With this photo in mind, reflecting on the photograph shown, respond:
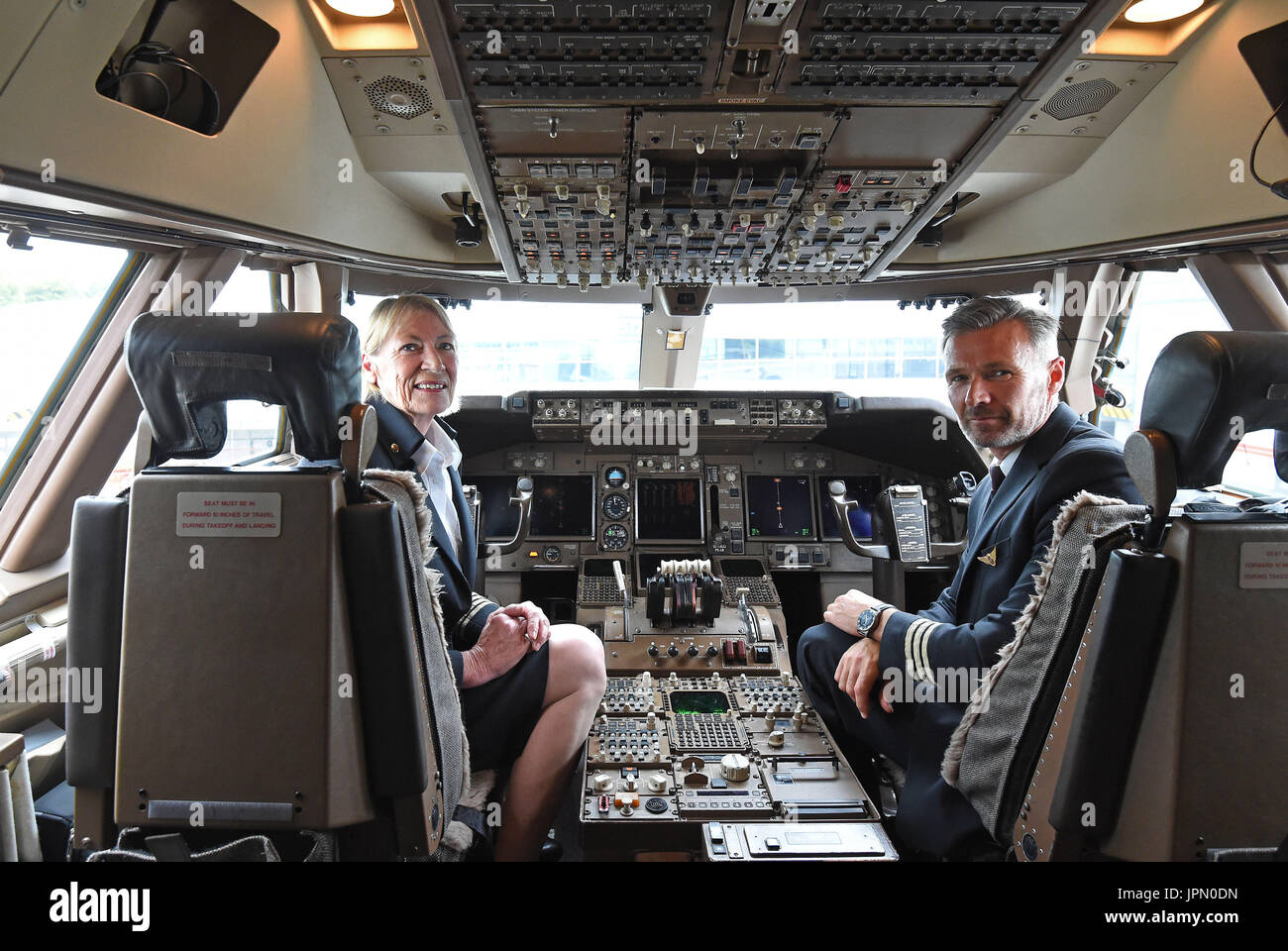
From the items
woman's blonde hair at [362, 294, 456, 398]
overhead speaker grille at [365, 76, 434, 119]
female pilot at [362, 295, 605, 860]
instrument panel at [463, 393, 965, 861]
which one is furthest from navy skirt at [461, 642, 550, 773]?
overhead speaker grille at [365, 76, 434, 119]

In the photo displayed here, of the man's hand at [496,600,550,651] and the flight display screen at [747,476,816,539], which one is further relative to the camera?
the flight display screen at [747,476,816,539]

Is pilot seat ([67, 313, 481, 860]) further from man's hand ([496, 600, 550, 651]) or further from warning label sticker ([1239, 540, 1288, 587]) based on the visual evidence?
warning label sticker ([1239, 540, 1288, 587])

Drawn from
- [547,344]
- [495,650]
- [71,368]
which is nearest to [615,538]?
[547,344]

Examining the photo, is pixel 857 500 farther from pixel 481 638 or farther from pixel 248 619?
pixel 248 619

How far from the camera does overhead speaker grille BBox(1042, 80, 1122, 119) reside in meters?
2.10

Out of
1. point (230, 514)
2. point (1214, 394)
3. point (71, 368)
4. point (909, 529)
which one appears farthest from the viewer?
point (909, 529)

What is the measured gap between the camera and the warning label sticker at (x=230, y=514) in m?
0.97

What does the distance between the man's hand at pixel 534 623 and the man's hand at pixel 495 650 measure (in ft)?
0.04

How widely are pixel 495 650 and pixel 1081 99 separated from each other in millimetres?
2542

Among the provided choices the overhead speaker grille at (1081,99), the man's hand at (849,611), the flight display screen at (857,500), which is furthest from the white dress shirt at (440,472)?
the overhead speaker grille at (1081,99)

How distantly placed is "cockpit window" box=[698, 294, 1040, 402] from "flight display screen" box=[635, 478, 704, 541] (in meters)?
0.60

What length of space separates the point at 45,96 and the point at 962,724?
2.24 meters

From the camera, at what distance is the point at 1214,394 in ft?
2.85

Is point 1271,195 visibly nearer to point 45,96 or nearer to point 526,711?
point 526,711
